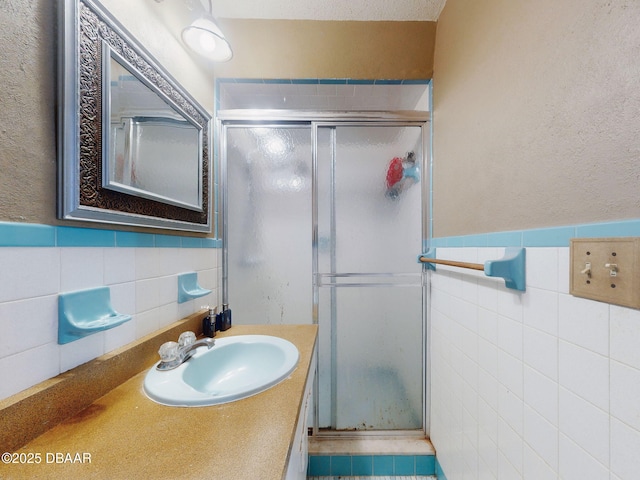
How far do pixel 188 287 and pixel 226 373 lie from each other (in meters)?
0.40

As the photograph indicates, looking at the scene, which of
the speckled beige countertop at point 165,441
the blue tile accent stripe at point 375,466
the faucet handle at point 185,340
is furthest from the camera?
the blue tile accent stripe at point 375,466

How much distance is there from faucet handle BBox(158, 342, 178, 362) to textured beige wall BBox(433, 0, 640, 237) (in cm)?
118

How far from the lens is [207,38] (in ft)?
3.40

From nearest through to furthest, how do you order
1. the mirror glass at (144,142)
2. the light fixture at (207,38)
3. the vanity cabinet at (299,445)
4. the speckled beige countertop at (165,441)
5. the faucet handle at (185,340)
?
1. the speckled beige countertop at (165,441)
2. the vanity cabinet at (299,445)
3. the mirror glass at (144,142)
4. the faucet handle at (185,340)
5. the light fixture at (207,38)

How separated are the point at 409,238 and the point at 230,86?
4.70 feet

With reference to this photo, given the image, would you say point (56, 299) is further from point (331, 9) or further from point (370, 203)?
point (331, 9)

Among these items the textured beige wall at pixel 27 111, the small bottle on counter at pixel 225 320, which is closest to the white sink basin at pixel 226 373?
the small bottle on counter at pixel 225 320

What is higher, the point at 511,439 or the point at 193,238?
the point at 193,238

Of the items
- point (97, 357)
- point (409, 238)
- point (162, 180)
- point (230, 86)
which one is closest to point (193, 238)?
point (162, 180)

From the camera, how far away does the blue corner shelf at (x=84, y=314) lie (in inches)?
22.2

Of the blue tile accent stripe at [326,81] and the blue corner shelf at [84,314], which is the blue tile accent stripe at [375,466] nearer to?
the blue corner shelf at [84,314]

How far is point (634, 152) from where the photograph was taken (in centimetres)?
47

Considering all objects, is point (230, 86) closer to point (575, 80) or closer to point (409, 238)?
point (409, 238)

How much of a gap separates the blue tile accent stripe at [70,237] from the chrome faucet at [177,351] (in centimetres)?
35
